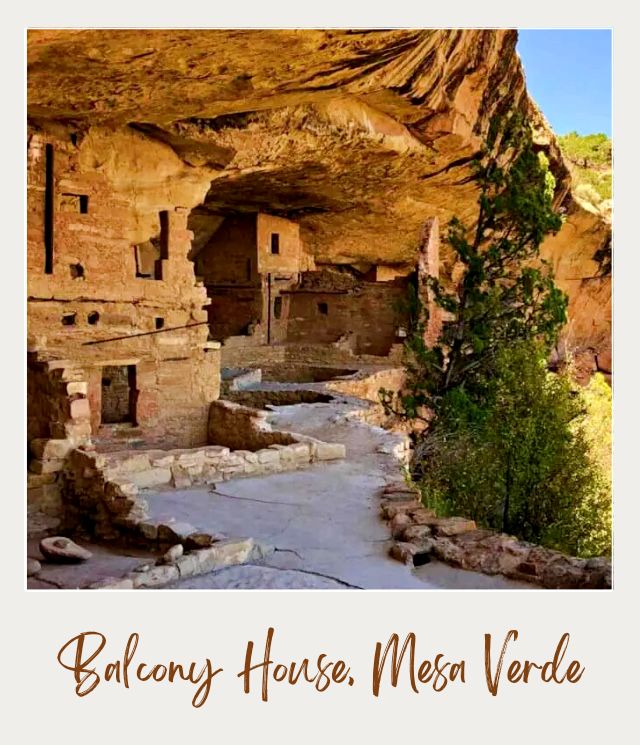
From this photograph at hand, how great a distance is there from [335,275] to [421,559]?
41.0 feet

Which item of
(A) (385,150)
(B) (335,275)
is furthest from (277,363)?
(A) (385,150)

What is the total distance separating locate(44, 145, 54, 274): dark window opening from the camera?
7.98 meters

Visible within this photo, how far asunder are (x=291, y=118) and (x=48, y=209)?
2.90 meters

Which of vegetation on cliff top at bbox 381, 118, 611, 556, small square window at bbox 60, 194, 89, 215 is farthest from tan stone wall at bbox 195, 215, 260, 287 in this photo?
small square window at bbox 60, 194, 89, 215

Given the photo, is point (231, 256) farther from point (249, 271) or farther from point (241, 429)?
point (241, 429)

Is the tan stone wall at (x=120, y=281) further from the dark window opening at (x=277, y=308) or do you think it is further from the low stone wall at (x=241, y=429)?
the dark window opening at (x=277, y=308)

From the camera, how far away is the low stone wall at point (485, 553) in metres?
3.78

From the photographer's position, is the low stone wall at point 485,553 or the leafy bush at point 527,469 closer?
the low stone wall at point 485,553

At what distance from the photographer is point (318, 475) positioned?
245 inches

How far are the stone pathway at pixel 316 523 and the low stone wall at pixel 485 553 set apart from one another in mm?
73

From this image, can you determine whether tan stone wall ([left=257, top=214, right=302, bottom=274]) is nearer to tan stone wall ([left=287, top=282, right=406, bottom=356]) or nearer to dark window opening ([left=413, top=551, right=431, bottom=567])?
tan stone wall ([left=287, top=282, right=406, bottom=356])

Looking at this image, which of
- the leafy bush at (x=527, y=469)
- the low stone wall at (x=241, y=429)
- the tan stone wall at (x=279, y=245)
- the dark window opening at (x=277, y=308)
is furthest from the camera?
the dark window opening at (x=277, y=308)

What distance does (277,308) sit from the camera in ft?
53.7

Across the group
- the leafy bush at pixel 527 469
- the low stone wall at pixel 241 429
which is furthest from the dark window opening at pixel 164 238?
the leafy bush at pixel 527 469
